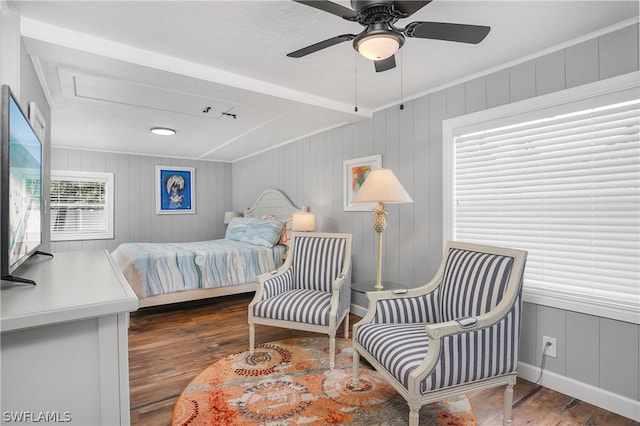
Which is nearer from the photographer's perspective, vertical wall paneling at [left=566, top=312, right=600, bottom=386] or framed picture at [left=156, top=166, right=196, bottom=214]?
vertical wall paneling at [left=566, top=312, right=600, bottom=386]

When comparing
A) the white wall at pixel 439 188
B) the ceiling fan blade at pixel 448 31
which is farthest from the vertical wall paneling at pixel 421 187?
the ceiling fan blade at pixel 448 31

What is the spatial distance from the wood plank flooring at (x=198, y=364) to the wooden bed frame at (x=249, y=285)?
8.0 inches

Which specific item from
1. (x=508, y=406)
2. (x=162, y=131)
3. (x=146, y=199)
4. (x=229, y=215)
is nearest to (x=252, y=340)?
(x=508, y=406)

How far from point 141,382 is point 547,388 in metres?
2.85

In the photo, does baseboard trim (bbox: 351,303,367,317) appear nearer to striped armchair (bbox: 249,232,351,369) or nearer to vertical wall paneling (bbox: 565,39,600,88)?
striped armchair (bbox: 249,232,351,369)

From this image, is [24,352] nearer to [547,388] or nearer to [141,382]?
[141,382]

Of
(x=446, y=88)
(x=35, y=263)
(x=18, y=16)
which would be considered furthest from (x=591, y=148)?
(x=18, y=16)

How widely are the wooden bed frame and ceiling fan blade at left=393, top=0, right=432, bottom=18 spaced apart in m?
3.24

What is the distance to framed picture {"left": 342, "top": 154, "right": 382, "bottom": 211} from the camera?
354cm

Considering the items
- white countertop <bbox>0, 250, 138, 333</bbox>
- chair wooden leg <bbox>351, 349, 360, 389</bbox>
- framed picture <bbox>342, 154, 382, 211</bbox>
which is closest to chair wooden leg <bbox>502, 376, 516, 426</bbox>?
chair wooden leg <bbox>351, 349, 360, 389</bbox>

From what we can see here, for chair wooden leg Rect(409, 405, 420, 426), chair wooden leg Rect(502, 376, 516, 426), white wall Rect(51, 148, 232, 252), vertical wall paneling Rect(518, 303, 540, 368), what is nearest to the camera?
chair wooden leg Rect(409, 405, 420, 426)

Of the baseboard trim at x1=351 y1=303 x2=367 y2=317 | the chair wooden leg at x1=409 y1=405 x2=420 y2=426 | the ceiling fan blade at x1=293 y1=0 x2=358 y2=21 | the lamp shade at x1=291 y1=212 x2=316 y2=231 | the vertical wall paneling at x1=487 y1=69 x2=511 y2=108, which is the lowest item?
the baseboard trim at x1=351 y1=303 x2=367 y2=317

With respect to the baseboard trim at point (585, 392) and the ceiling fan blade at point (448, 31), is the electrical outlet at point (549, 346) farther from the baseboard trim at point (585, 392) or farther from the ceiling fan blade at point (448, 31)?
the ceiling fan blade at point (448, 31)

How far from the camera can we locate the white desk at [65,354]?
0.87m
